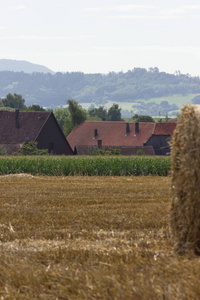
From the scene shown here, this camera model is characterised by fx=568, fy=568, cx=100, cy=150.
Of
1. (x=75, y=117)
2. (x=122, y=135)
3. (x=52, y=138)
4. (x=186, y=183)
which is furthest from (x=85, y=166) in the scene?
(x=75, y=117)

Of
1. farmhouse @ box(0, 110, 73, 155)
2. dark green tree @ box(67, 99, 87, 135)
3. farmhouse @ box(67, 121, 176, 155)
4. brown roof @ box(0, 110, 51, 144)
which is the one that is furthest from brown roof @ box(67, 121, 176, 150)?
dark green tree @ box(67, 99, 87, 135)

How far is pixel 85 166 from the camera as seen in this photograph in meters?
36.8

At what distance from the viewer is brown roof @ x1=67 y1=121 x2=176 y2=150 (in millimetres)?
90062

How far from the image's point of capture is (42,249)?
947 centimetres

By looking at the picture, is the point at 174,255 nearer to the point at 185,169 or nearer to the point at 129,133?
the point at 185,169

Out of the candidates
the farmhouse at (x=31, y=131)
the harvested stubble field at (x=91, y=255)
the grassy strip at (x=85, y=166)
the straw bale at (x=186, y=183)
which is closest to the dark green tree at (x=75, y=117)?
the farmhouse at (x=31, y=131)

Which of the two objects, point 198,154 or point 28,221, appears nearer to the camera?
point 198,154

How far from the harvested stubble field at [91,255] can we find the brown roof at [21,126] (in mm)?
56240

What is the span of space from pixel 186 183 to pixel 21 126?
65.9m

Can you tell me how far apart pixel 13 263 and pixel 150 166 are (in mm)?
29362

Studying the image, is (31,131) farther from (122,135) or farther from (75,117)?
(75,117)

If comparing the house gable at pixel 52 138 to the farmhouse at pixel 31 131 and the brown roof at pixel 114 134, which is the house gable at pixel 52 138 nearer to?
the farmhouse at pixel 31 131

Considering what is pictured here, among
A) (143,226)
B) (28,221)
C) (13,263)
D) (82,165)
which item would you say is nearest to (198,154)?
(13,263)

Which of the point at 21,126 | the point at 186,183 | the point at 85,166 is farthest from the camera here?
the point at 21,126
